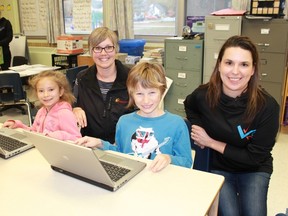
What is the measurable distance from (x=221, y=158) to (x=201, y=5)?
10.5 feet

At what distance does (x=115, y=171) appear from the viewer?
4.00ft

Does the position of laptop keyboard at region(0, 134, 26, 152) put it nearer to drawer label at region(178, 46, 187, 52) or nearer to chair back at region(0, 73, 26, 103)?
chair back at region(0, 73, 26, 103)

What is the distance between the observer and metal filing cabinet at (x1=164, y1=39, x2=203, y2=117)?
3.59 meters

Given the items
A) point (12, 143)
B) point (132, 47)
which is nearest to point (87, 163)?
point (12, 143)

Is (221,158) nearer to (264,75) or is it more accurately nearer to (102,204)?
(102,204)

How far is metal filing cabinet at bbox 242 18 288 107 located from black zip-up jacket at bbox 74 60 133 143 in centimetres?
189

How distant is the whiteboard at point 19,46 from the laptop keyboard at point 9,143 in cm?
433

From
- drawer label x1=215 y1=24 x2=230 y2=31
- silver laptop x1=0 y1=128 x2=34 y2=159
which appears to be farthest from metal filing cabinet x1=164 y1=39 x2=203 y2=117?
silver laptop x1=0 y1=128 x2=34 y2=159

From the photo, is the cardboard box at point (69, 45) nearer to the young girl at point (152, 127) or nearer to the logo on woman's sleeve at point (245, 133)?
the young girl at point (152, 127)

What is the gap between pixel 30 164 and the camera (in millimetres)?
1349

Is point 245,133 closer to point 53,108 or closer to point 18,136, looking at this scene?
point 53,108

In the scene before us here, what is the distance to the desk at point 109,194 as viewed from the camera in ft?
3.31

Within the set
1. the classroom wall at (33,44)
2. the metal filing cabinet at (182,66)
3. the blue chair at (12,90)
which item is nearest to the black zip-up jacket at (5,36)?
the classroom wall at (33,44)

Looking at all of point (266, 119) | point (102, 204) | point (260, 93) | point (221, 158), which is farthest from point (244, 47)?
point (102, 204)
